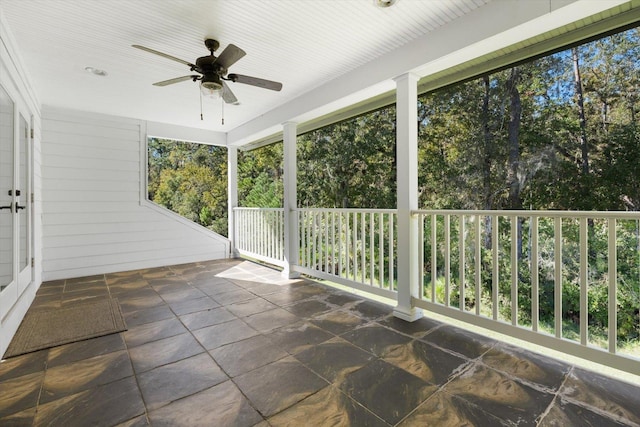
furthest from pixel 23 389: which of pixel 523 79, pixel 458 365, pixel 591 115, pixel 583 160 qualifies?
pixel 523 79

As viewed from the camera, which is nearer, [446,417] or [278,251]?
[446,417]

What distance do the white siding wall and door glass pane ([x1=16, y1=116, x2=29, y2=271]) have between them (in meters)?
1.08

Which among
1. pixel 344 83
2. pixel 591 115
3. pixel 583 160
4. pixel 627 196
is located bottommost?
pixel 627 196

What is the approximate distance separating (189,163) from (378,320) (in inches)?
437

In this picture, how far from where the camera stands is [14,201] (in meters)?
2.79

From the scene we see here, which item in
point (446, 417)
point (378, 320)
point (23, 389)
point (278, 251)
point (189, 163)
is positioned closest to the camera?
point (446, 417)

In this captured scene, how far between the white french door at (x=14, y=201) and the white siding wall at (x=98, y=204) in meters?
0.96

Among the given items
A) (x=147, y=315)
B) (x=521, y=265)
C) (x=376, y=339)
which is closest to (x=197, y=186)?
(x=147, y=315)

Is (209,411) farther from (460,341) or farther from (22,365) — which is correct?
(460,341)

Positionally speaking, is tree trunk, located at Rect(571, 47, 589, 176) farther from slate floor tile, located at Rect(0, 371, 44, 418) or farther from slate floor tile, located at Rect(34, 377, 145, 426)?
slate floor tile, located at Rect(0, 371, 44, 418)

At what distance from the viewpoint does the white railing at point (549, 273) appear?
1.89m

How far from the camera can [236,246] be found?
596 centimetres

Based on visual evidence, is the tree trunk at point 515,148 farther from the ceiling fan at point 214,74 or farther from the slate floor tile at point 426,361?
the ceiling fan at point 214,74

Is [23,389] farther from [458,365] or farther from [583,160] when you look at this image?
[583,160]
